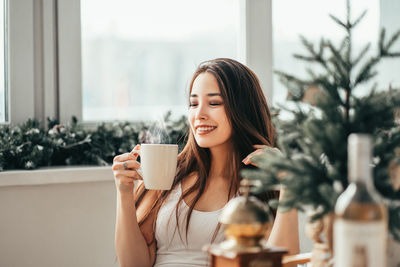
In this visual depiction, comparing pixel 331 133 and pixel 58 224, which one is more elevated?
pixel 331 133

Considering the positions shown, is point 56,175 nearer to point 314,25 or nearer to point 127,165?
point 127,165

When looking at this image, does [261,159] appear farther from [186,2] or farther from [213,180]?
[186,2]

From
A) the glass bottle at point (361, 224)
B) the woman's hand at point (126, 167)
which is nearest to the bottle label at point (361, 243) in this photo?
the glass bottle at point (361, 224)

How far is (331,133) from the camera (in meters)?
0.91

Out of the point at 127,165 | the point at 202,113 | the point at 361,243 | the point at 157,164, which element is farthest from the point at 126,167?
the point at 361,243

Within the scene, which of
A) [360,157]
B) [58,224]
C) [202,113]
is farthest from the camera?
[58,224]

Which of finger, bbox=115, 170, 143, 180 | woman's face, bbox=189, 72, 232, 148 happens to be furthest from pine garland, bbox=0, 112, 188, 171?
finger, bbox=115, 170, 143, 180

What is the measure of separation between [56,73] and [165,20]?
1.89ft

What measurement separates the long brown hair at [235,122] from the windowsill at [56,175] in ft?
0.80

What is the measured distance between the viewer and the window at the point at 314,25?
2662 millimetres

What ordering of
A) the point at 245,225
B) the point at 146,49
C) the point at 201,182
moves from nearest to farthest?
the point at 245,225, the point at 201,182, the point at 146,49

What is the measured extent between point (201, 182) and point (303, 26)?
130cm

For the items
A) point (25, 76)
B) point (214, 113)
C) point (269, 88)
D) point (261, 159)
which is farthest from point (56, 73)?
point (261, 159)

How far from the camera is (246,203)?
3.02ft
